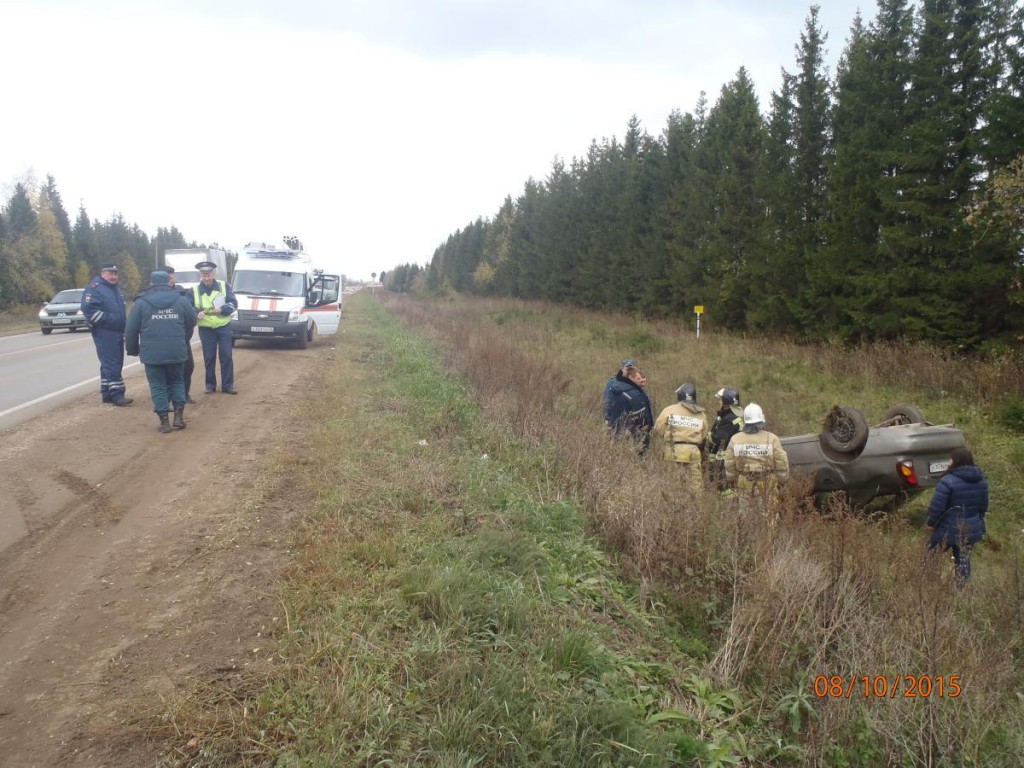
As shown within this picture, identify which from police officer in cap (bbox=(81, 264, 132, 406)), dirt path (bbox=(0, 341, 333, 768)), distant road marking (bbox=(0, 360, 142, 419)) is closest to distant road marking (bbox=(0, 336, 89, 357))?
distant road marking (bbox=(0, 360, 142, 419))

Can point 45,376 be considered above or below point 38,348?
below

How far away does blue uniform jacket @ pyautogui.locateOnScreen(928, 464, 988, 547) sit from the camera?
5.87m

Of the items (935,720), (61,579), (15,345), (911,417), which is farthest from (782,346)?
(15,345)

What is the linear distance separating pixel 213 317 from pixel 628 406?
6.27 meters

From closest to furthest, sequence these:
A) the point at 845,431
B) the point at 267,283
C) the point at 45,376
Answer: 1. the point at 845,431
2. the point at 45,376
3. the point at 267,283

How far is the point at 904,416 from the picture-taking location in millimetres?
7637

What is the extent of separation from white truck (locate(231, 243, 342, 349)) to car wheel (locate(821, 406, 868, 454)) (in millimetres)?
13473

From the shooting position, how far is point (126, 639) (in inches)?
130

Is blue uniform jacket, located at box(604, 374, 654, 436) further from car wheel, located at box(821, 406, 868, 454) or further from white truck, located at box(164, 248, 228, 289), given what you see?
white truck, located at box(164, 248, 228, 289)

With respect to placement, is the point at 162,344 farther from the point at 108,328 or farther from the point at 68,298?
the point at 68,298

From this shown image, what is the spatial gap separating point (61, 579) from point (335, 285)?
18.3 meters

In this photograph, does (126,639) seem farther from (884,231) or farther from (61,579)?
(884,231)

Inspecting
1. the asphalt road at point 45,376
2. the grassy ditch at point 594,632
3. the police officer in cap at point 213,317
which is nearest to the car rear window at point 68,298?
the asphalt road at point 45,376

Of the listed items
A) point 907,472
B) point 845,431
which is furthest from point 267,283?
point 907,472
